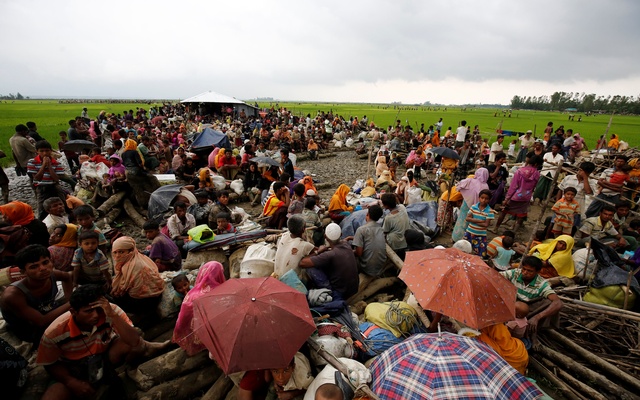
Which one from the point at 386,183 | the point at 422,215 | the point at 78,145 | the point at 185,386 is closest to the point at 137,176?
the point at 78,145

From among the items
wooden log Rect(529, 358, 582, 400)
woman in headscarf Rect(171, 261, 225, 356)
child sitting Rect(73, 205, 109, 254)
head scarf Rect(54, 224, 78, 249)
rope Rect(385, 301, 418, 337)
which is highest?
child sitting Rect(73, 205, 109, 254)

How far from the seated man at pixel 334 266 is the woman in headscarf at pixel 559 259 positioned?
3649 mm

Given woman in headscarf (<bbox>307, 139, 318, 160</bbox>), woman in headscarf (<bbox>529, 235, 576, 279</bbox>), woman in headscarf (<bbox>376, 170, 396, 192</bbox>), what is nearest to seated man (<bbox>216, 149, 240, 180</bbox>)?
woman in headscarf (<bbox>376, 170, 396, 192</bbox>)

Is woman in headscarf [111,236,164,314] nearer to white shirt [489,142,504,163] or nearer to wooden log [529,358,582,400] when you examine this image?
wooden log [529,358,582,400]

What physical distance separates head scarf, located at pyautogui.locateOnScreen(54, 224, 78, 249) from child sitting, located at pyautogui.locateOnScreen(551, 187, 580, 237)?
858 centimetres

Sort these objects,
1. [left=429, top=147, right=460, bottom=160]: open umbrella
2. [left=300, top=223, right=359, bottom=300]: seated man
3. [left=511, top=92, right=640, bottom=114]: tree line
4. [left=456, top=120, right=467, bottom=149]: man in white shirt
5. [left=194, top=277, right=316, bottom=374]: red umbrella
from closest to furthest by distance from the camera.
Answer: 1. [left=194, top=277, right=316, bottom=374]: red umbrella
2. [left=300, top=223, right=359, bottom=300]: seated man
3. [left=429, top=147, right=460, bottom=160]: open umbrella
4. [left=456, top=120, right=467, bottom=149]: man in white shirt
5. [left=511, top=92, right=640, bottom=114]: tree line

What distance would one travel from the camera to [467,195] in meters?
6.81

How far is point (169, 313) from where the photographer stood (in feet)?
12.8

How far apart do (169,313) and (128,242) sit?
109 centimetres

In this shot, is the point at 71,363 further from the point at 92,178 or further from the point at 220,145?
the point at 220,145

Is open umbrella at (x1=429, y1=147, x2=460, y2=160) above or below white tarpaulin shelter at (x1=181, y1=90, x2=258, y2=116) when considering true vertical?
below

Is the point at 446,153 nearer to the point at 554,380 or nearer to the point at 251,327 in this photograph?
the point at 554,380

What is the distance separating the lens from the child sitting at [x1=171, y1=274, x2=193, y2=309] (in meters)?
3.89

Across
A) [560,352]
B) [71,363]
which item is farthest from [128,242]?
[560,352]
